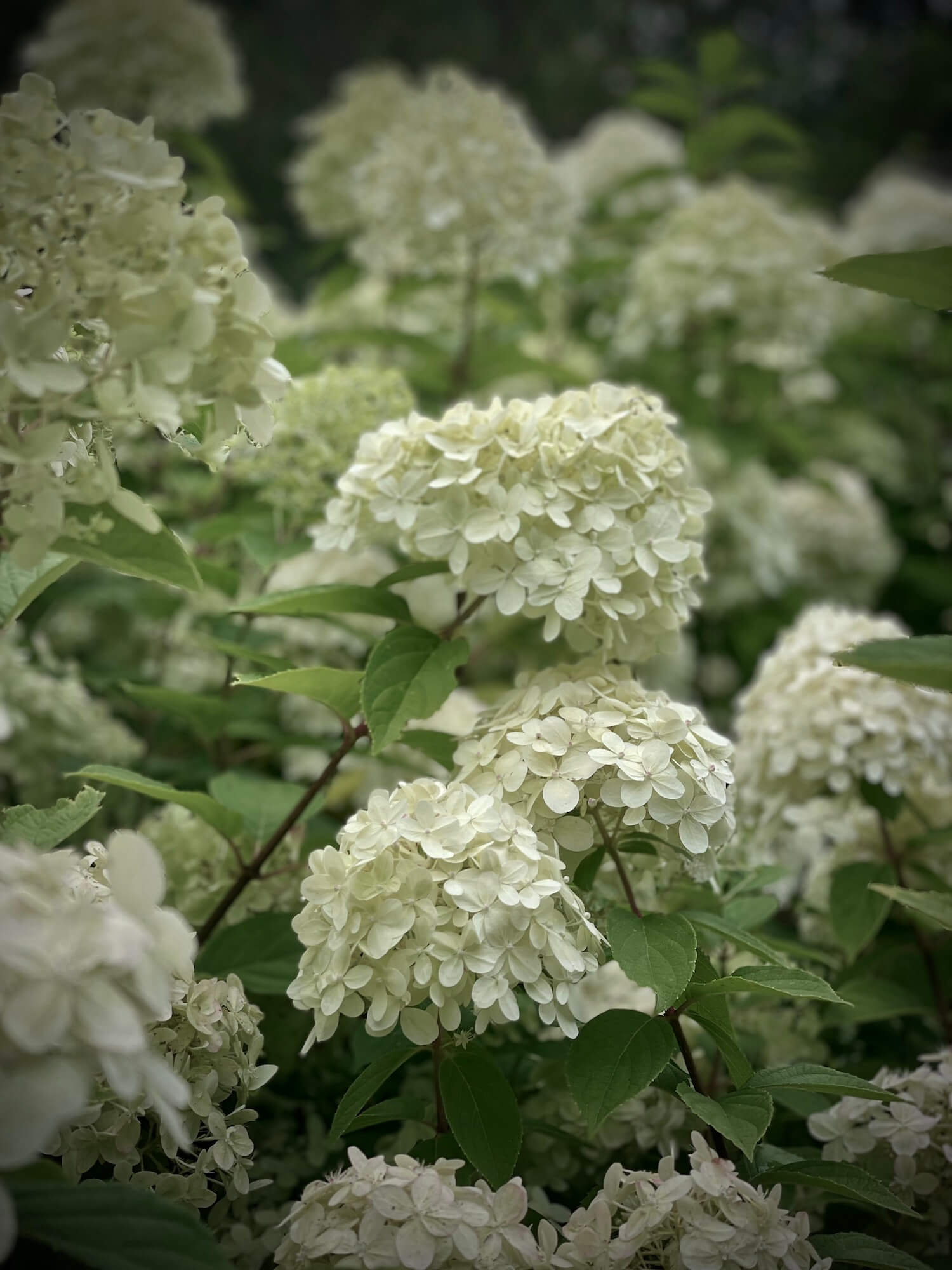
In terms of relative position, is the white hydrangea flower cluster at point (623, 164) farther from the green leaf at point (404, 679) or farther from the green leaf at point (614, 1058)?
the green leaf at point (614, 1058)

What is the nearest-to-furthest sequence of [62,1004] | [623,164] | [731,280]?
[62,1004] < [731,280] < [623,164]

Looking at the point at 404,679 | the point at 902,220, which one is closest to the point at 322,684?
the point at 404,679

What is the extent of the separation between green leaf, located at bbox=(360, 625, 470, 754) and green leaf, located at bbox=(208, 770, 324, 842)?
19 centimetres

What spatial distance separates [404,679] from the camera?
938 millimetres

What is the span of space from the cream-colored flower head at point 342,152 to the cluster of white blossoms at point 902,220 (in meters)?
1.63

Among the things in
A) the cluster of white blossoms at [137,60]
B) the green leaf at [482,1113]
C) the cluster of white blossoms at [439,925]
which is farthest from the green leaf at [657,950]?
the cluster of white blossoms at [137,60]

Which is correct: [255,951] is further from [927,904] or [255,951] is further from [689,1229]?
[927,904]

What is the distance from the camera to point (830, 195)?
5312mm

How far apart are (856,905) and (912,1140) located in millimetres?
295

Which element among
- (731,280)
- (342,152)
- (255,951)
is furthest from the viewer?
(342,152)

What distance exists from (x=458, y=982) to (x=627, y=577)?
392 millimetres

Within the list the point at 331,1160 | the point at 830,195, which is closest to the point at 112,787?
the point at 331,1160

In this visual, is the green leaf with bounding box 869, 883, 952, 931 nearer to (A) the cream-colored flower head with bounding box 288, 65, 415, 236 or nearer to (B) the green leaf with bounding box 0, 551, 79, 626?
(B) the green leaf with bounding box 0, 551, 79, 626

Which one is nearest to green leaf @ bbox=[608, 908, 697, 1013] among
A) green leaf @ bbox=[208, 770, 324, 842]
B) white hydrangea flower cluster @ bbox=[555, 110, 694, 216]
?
green leaf @ bbox=[208, 770, 324, 842]
